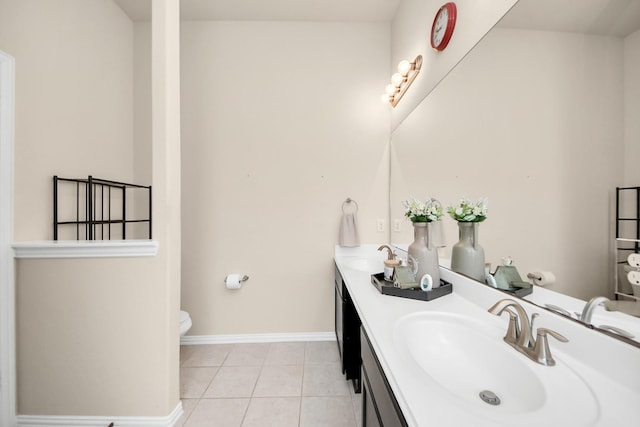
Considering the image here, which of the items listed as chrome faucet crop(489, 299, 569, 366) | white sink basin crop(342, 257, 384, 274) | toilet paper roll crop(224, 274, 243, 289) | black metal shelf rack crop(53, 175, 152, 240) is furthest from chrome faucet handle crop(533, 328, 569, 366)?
black metal shelf rack crop(53, 175, 152, 240)

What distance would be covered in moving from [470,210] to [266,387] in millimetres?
1584

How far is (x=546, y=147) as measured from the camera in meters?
0.71

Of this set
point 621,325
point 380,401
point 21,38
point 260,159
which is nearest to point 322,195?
point 260,159

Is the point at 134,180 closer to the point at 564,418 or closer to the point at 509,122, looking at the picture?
the point at 509,122

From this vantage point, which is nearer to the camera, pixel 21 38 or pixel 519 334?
pixel 519 334

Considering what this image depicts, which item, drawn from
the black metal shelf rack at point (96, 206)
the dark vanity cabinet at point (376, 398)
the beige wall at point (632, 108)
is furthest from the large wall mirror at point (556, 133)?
the black metal shelf rack at point (96, 206)

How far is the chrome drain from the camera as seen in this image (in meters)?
0.61

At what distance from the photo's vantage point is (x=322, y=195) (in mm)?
2162

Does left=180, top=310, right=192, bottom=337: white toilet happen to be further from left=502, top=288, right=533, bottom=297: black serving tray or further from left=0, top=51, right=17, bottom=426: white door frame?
left=502, top=288, right=533, bottom=297: black serving tray

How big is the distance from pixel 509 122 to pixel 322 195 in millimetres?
1460

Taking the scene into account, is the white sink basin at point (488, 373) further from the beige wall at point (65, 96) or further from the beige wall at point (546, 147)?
the beige wall at point (65, 96)

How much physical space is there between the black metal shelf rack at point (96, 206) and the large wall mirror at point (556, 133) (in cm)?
207

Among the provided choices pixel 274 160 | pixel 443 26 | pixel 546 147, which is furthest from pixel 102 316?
pixel 443 26

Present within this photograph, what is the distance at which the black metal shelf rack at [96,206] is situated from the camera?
1572 millimetres
